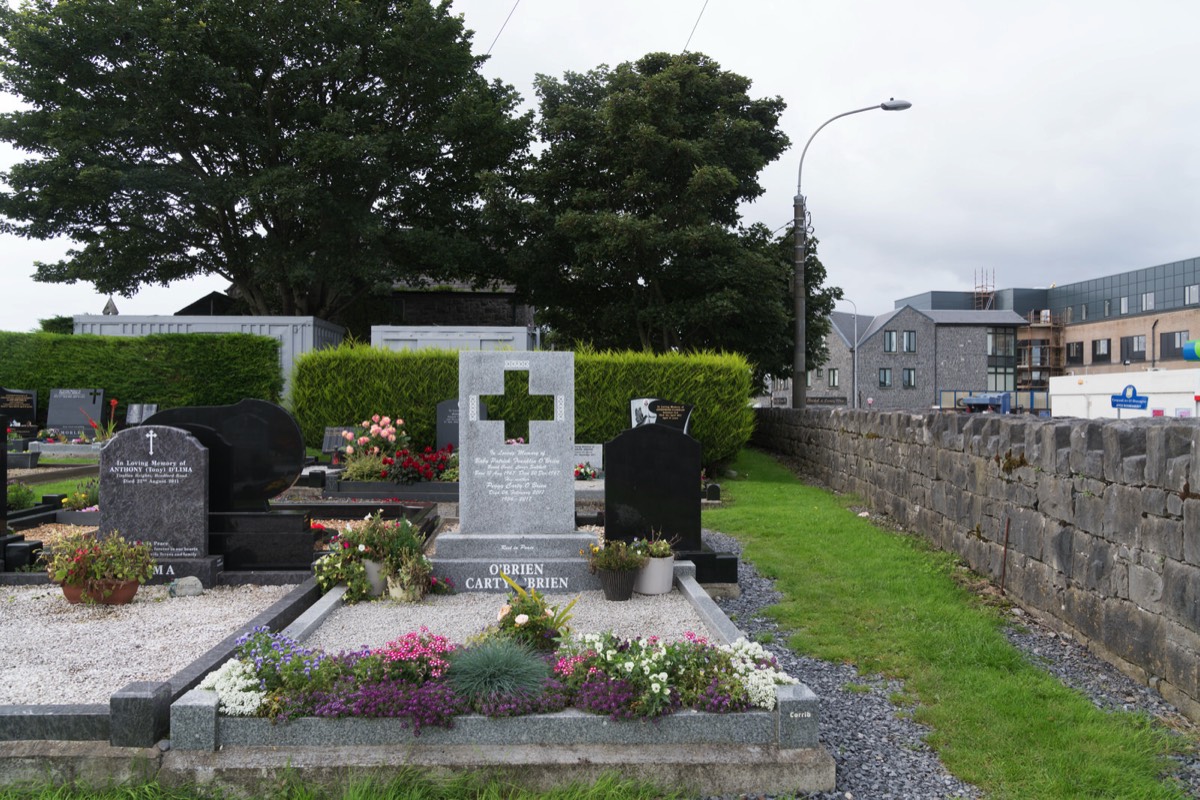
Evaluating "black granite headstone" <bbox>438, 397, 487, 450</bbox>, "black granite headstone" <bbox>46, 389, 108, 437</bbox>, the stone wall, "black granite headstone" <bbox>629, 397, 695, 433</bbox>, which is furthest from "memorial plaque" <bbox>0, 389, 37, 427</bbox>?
the stone wall

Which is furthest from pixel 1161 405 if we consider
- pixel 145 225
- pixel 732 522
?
pixel 145 225

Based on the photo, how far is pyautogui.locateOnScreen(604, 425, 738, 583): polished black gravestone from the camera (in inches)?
288

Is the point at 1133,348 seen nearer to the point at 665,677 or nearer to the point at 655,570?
the point at 655,570

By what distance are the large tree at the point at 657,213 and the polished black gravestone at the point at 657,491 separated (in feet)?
44.2

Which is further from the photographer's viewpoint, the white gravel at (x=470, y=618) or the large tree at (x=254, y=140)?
the large tree at (x=254, y=140)

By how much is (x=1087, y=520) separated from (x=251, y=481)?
762 centimetres

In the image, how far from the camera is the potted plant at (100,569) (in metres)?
6.13

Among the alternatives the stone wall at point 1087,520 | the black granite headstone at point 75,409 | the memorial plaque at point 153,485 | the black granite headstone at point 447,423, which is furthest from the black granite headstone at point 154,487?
the black granite headstone at point 75,409

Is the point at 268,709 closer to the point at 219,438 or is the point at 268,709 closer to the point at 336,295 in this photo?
the point at 219,438

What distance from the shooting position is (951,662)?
546 cm

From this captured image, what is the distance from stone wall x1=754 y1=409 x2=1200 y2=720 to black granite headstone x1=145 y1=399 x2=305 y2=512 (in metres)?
6.90

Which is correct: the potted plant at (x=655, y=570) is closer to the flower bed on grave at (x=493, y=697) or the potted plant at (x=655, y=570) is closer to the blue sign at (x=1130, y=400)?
the flower bed on grave at (x=493, y=697)

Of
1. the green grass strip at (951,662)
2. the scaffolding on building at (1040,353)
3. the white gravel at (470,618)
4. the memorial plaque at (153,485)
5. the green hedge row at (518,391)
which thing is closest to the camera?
the green grass strip at (951,662)

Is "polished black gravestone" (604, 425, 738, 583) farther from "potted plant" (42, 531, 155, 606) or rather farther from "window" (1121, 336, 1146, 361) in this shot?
"window" (1121, 336, 1146, 361)
